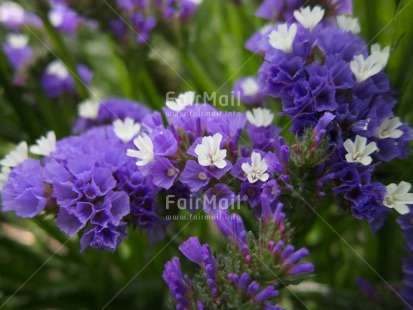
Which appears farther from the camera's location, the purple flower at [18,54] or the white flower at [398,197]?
the purple flower at [18,54]

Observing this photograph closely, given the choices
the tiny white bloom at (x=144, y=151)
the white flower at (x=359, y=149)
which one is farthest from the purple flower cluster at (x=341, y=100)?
the tiny white bloom at (x=144, y=151)

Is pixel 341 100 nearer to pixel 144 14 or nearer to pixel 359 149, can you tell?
pixel 359 149

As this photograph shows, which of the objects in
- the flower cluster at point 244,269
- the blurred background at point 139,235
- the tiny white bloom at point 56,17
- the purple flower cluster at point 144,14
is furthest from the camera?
the tiny white bloom at point 56,17

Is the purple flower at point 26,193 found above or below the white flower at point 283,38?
below

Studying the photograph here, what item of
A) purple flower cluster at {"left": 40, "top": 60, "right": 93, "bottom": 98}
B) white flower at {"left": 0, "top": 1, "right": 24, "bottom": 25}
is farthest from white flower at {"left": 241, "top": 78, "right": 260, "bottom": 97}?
white flower at {"left": 0, "top": 1, "right": 24, "bottom": 25}

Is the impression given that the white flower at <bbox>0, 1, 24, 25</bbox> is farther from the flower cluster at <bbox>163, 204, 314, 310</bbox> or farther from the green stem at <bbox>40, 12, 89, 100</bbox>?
the flower cluster at <bbox>163, 204, 314, 310</bbox>

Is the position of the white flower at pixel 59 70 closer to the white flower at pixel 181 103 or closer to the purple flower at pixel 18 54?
the purple flower at pixel 18 54

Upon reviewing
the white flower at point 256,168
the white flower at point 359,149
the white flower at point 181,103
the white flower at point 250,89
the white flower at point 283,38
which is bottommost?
the white flower at point 256,168
